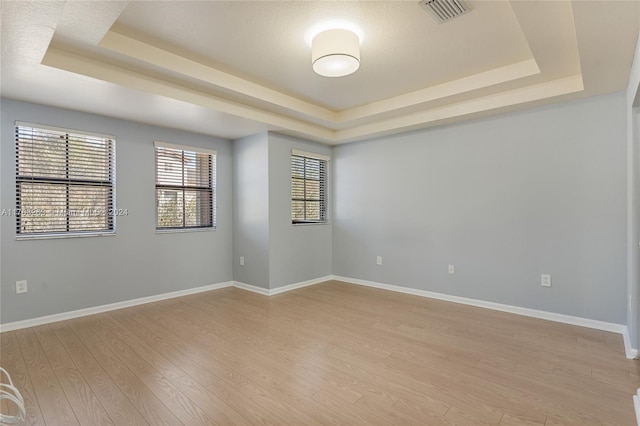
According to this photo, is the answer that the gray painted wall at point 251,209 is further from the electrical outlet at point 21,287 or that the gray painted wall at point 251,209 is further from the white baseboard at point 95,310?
the electrical outlet at point 21,287

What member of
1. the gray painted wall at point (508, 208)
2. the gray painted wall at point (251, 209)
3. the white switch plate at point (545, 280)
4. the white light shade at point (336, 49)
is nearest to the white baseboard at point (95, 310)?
the gray painted wall at point (251, 209)

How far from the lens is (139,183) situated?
409 cm

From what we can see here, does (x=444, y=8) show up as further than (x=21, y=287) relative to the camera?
No

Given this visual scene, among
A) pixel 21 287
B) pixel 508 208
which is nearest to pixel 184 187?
pixel 21 287

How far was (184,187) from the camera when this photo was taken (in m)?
4.61

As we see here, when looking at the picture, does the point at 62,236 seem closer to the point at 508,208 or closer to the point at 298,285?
the point at 298,285

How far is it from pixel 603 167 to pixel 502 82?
129cm

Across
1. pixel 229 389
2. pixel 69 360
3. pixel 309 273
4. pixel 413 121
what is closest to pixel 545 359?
pixel 229 389

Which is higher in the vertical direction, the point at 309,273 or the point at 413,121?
the point at 413,121

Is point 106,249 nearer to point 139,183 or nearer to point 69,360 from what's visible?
point 139,183

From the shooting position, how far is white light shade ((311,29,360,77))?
2.45 metres

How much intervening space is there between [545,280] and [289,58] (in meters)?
3.50

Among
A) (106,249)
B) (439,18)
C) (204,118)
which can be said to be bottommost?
(106,249)

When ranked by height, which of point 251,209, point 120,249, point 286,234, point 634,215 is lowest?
point 120,249
